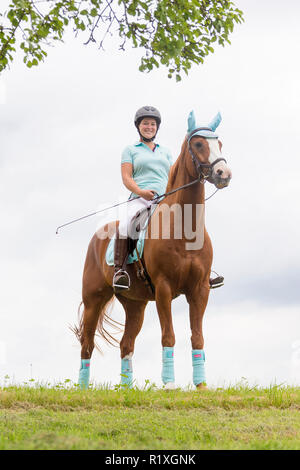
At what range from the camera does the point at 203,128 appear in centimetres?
852

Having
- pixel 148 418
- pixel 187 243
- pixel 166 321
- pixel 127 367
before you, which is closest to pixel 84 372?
pixel 127 367

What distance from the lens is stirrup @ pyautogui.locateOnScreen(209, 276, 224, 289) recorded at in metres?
9.52

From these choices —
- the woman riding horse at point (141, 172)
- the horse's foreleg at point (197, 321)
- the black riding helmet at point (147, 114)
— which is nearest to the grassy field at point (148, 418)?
the horse's foreleg at point (197, 321)

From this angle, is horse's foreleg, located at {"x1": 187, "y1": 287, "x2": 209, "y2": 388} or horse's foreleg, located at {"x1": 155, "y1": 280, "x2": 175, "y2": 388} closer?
horse's foreleg, located at {"x1": 155, "y1": 280, "x2": 175, "y2": 388}

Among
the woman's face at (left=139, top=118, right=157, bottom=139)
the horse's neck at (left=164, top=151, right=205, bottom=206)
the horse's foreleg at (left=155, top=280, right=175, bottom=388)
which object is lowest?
the horse's foreleg at (left=155, top=280, right=175, bottom=388)

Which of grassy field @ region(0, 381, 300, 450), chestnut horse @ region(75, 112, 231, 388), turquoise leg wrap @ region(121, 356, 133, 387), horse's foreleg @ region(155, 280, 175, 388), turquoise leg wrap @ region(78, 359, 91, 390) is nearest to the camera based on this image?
grassy field @ region(0, 381, 300, 450)

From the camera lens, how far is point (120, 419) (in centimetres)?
746

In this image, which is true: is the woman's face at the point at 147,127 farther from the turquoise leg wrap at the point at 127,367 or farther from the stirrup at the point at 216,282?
the turquoise leg wrap at the point at 127,367

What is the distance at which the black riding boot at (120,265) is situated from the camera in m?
9.26

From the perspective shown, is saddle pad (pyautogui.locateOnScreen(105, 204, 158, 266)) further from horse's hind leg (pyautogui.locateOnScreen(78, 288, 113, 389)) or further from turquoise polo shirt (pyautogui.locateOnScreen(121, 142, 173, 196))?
horse's hind leg (pyautogui.locateOnScreen(78, 288, 113, 389))

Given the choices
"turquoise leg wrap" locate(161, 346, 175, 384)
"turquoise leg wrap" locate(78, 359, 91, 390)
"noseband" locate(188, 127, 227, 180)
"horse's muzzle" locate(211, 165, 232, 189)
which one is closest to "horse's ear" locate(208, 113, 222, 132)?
"noseband" locate(188, 127, 227, 180)

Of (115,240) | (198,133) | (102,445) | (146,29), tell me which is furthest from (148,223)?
(102,445)

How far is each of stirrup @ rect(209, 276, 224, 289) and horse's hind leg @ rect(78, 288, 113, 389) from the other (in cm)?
215

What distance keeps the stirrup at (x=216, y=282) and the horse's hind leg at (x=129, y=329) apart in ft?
5.79
